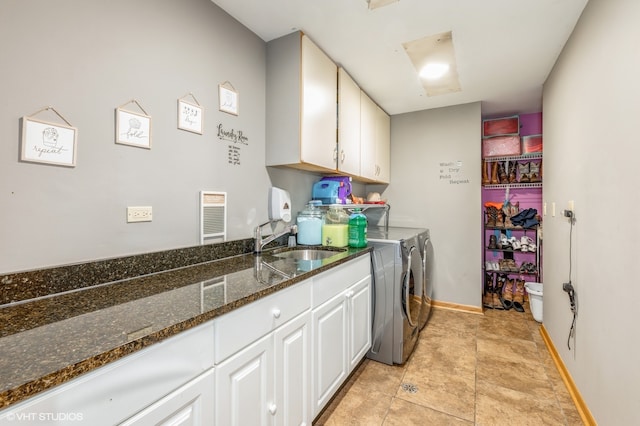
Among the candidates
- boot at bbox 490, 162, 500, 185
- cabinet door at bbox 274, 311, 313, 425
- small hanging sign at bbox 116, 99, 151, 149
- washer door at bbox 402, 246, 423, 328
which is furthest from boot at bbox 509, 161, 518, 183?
small hanging sign at bbox 116, 99, 151, 149

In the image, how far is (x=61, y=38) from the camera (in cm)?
107

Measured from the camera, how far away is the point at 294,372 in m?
1.30

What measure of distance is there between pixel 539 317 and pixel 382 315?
6.04 feet

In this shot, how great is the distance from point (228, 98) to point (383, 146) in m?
2.09

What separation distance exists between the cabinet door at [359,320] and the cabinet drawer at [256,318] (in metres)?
0.55

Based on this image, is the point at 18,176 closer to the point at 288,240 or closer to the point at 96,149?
the point at 96,149

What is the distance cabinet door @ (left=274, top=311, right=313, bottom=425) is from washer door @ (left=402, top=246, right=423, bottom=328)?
40.6 inches

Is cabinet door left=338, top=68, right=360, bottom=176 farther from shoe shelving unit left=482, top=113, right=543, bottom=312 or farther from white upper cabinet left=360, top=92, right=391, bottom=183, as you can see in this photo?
shoe shelving unit left=482, top=113, right=543, bottom=312

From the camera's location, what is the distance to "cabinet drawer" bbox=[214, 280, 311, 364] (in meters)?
0.95

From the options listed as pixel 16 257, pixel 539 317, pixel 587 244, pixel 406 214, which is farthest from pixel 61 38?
pixel 539 317

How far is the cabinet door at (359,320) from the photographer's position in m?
1.86

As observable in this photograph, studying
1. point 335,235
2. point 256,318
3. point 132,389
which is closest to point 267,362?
point 256,318

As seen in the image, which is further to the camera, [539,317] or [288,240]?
[539,317]

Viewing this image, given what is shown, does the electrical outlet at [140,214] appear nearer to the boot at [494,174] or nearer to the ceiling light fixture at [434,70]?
the ceiling light fixture at [434,70]
